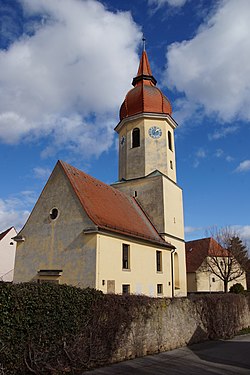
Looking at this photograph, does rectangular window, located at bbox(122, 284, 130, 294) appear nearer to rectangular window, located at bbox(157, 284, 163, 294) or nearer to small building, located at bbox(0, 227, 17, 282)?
rectangular window, located at bbox(157, 284, 163, 294)

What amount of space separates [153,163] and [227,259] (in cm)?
1603

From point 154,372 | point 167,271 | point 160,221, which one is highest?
point 160,221

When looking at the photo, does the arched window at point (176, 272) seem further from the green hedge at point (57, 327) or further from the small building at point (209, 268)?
the green hedge at point (57, 327)

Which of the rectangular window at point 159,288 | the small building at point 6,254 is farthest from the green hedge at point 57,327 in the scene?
the small building at point 6,254

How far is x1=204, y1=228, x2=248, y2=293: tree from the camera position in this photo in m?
35.9

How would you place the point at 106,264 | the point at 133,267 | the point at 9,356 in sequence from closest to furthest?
1. the point at 9,356
2. the point at 106,264
3. the point at 133,267

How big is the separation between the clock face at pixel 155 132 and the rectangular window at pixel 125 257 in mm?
11474

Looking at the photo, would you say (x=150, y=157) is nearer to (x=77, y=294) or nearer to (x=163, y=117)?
(x=163, y=117)

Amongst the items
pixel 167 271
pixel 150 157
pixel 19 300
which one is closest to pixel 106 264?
pixel 167 271

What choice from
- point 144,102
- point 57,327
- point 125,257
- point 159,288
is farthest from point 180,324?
point 144,102

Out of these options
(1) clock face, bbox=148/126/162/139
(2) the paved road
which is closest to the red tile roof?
(1) clock face, bbox=148/126/162/139

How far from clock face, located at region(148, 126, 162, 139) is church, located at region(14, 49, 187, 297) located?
0.27 feet

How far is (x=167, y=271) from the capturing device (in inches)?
924

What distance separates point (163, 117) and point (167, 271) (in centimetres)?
1265
